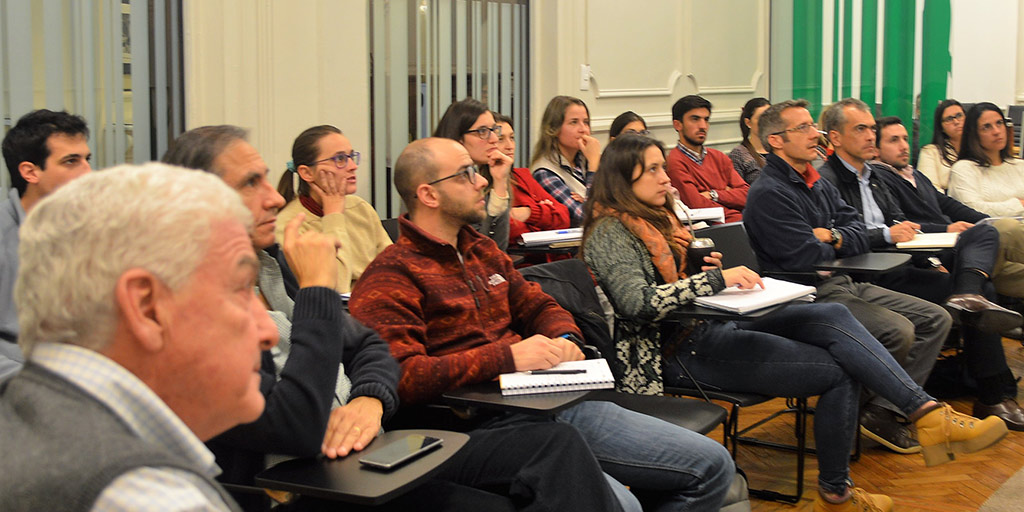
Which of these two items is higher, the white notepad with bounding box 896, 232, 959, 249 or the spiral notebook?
the white notepad with bounding box 896, 232, 959, 249

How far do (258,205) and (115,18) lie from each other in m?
1.97

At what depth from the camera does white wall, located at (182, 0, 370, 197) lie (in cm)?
389

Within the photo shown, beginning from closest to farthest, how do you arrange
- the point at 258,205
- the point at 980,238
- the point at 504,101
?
the point at 258,205 → the point at 980,238 → the point at 504,101

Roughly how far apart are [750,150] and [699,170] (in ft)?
2.57

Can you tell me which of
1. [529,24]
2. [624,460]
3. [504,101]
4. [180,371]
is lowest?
[624,460]

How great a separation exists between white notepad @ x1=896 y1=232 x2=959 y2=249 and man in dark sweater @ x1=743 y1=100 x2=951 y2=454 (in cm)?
25

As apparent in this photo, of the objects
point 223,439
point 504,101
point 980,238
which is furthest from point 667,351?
point 504,101

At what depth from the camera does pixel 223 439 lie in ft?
5.57

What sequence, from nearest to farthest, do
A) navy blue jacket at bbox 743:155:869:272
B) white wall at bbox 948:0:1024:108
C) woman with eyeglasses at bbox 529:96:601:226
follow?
navy blue jacket at bbox 743:155:869:272, woman with eyeglasses at bbox 529:96:601:226, white wall at bbox 948:0:1024:108

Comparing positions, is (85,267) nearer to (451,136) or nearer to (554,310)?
(554,310)

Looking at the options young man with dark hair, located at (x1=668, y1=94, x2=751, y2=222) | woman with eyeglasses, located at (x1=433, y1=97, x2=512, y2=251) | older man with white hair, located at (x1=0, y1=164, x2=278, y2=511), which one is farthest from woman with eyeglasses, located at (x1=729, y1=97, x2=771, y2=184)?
older man with white hair, located at (x1=0, y1=164, x2=278, y2=511)

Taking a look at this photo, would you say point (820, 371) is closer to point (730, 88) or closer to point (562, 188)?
point (562, 188)

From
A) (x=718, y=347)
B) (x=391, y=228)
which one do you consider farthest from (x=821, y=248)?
(x=391, y=228)

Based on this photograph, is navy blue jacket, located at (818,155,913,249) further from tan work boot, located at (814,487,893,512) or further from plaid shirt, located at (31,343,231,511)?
plaid shirt, located at (31,343,231,511)
